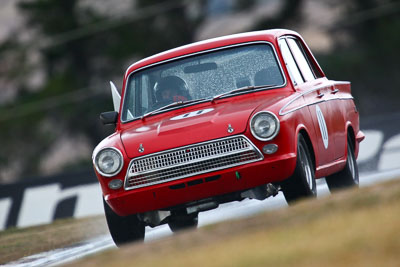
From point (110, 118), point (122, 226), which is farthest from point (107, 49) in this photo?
point (122, 226)

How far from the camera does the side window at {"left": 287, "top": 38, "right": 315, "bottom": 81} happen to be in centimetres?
1035

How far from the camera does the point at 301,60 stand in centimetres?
1058

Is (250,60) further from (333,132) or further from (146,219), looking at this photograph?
(146,219)

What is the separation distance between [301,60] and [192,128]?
231cm

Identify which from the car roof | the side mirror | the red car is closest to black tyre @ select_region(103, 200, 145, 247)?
the red car

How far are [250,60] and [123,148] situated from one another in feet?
5.42

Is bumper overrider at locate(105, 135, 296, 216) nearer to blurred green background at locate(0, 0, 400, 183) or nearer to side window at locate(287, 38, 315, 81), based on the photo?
side window at locate(287, 38, 315, 81)

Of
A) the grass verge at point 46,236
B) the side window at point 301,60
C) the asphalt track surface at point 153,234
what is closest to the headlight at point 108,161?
the asphalt track surface at point 153,234

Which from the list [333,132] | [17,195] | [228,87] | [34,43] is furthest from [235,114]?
[34,43]

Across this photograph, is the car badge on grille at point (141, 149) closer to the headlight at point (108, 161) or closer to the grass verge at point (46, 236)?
the headlight at point (108, 161)

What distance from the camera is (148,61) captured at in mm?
10109

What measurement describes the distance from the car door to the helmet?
3.20ft

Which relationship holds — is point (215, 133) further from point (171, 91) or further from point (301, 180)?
point (171, 91)

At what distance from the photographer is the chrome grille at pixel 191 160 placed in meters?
8.48
